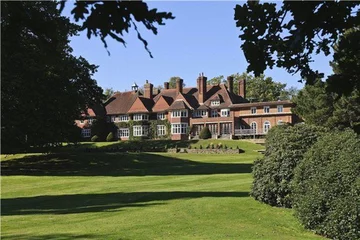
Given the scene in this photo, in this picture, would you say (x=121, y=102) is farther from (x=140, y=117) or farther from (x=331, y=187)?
(x=331, y=187)

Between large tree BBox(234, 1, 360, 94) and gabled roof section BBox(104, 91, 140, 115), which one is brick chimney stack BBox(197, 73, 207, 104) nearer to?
gabled roof section BBox(104, 91, 140, 115)

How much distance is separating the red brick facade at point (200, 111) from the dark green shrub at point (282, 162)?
172ft

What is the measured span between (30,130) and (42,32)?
31.9m

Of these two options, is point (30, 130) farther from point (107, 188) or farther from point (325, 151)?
point (325, 151)

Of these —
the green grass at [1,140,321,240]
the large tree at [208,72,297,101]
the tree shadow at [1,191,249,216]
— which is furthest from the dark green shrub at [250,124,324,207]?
the large tree at [208,72,297,101]

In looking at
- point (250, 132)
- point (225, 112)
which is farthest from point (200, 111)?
point (250, 132)

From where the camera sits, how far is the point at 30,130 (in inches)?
1314

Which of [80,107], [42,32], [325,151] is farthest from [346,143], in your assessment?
[80,107]

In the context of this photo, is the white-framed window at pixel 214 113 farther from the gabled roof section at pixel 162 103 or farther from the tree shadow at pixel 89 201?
the tree shadow at pixel 89 201

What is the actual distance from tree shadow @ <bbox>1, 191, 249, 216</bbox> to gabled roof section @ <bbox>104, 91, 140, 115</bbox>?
6518cm

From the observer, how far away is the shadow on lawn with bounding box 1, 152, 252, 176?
34.5 m

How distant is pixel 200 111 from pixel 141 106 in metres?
12.2

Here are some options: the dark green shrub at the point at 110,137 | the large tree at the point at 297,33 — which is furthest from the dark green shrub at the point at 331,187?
the dark green shrub at the point at 110,137

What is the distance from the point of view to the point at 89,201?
17.5m
